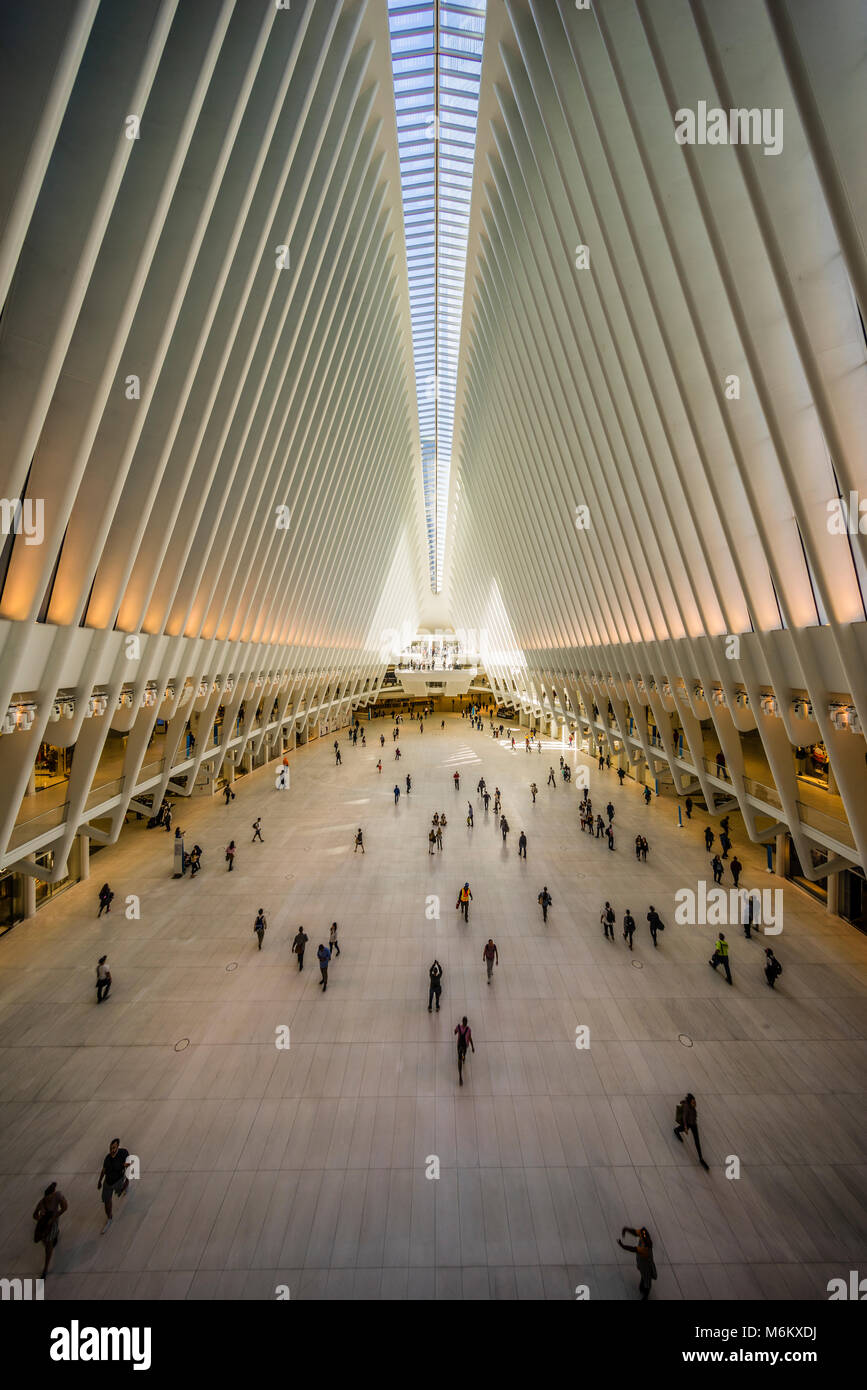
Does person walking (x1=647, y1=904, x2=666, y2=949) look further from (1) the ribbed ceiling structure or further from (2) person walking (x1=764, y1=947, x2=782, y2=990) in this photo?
(1) the ribbed ceiling structure

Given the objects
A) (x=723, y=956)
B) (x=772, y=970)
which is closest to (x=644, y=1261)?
(x=723, y=956)

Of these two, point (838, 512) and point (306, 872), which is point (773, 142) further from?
point (306, 872)

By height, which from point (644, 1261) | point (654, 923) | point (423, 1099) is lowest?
point (423, 1099)

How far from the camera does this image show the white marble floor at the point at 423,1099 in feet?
17.5

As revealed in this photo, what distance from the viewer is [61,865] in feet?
31.9

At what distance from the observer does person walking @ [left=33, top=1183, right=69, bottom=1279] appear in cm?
516

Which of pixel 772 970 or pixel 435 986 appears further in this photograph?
pixel 772 970

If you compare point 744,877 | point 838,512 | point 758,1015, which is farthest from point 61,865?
point 744,877

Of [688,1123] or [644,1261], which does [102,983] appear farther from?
[688,1123]

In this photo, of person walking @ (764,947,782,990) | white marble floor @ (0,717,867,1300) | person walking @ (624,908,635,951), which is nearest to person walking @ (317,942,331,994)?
white marble floor @ (0,717,867,1300)

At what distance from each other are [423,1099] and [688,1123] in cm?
324

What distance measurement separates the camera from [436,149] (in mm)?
16266

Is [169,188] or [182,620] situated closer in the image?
[169,188]
